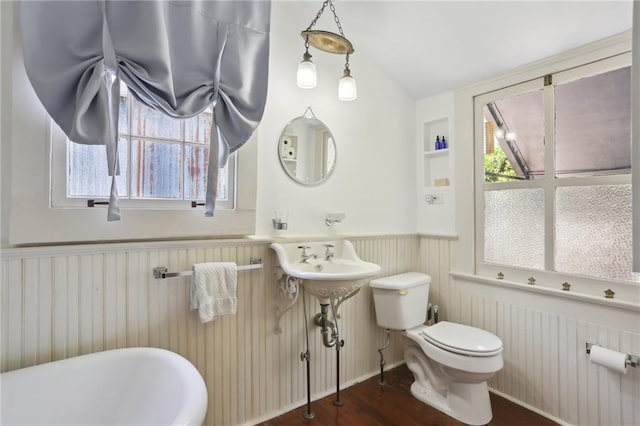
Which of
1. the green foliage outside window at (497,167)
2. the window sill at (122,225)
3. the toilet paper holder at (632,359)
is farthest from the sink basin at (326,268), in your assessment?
the toilet paper holder at (632,359)

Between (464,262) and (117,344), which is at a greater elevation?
(464,262)

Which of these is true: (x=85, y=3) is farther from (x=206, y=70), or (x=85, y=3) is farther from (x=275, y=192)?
(x=275, y=192)

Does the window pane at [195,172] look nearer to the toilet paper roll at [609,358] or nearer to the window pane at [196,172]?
the window pane at [196,172]

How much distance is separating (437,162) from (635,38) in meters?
1.56

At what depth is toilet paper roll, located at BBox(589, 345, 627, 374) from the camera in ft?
5.16

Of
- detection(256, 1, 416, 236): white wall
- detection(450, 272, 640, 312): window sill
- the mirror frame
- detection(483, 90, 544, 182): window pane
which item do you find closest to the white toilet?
detection(450, 272, 640, 312): window sill

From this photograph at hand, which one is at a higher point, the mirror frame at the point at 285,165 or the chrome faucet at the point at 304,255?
the mirror frame at the point at 285,165

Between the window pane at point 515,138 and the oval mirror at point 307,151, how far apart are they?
117 cm

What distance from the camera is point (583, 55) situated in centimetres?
181

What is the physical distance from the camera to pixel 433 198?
2.58 metres

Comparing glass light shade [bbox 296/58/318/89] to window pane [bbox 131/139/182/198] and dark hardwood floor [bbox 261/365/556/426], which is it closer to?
window pane [bbox 131/139/182/198]

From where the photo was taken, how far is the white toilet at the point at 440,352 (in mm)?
1782

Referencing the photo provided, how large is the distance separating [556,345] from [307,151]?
1.97m

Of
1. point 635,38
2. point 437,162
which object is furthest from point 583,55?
point 437,162
